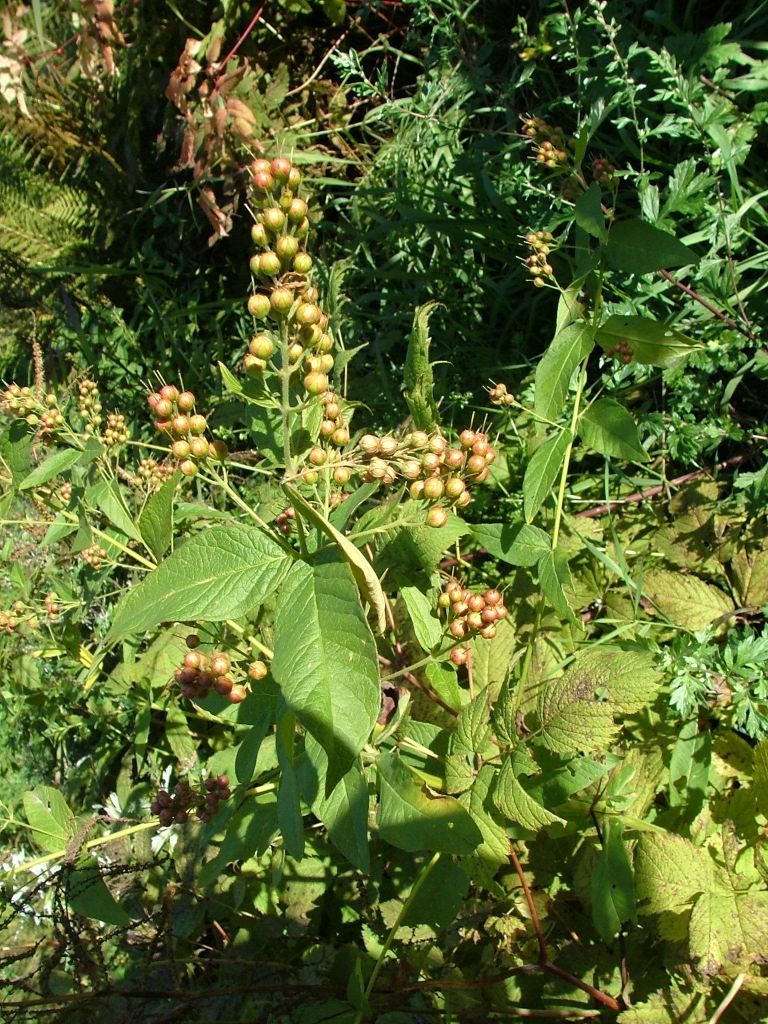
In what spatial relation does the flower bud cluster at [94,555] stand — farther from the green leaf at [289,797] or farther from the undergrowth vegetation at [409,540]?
the green leaf at [289,797]

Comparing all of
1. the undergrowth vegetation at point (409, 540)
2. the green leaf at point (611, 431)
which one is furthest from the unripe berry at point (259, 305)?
the green leaf at point (611, 431)

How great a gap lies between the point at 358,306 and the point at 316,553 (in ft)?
7.30

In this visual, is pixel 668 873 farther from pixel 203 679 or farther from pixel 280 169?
pixel 280 169

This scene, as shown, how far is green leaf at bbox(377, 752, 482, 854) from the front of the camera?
1.25m

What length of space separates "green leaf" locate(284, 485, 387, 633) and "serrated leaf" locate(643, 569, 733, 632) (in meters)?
1.27

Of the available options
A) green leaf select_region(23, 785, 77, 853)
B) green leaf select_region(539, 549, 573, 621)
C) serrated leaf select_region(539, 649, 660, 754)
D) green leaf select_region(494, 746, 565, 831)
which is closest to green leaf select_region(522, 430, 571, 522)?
green leaf select_region(539, 549, 573, 621)

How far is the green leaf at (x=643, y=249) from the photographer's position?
1.51m

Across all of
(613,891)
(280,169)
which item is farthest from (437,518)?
(613,891)

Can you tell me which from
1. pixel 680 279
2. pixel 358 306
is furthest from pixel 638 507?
pixel 358 306

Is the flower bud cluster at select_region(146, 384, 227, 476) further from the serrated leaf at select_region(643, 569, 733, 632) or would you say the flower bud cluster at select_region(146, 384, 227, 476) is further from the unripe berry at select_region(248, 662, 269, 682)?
the serrated leaf at select_region(643, 569, 733, 632)

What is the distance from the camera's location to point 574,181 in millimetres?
1980

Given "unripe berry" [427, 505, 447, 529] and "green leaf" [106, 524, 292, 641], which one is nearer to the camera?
"green leaf" [106, 524, 292, 641]

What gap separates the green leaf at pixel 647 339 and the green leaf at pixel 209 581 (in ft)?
2.86

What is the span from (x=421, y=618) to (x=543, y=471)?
41cm
